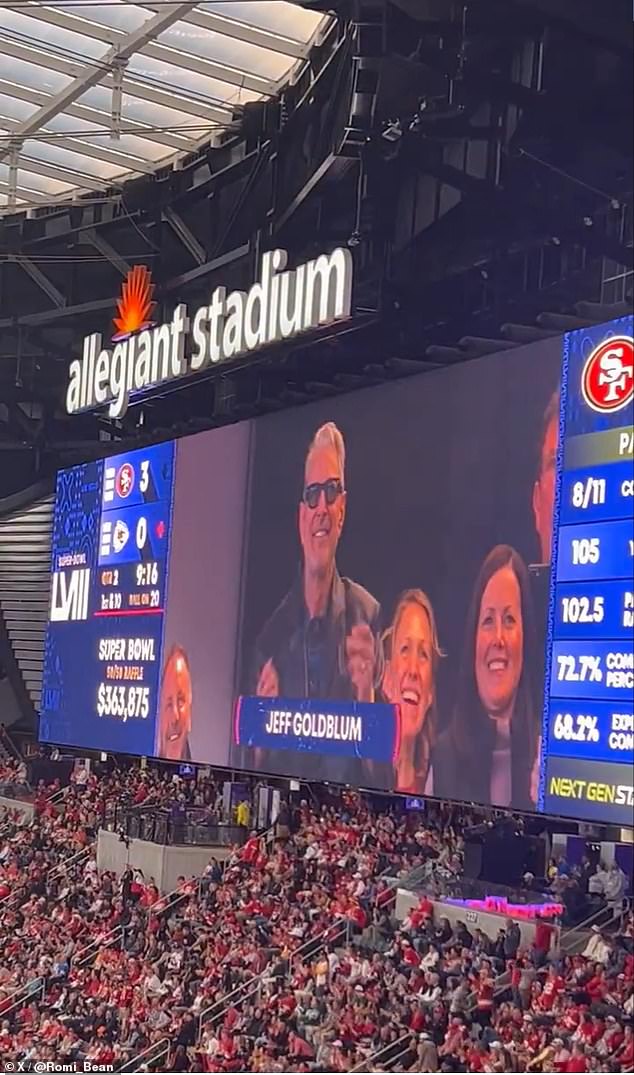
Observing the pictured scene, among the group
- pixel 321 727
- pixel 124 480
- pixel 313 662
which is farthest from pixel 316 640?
pixel 124 480

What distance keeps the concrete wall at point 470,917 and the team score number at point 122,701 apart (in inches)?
153

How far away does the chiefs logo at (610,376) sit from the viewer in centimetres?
Result: 1083

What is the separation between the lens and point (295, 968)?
1465 cm

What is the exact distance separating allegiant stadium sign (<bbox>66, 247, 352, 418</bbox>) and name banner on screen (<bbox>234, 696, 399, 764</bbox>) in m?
3.19

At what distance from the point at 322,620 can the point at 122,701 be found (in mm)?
3791

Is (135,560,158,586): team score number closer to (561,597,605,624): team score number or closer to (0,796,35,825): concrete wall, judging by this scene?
(561,597,605,624): team score number

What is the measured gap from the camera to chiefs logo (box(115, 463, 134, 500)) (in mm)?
17875

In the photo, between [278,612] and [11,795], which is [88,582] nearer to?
[278,612]

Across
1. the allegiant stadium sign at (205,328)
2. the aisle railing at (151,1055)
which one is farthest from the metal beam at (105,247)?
the aisle railing at (151,1055)

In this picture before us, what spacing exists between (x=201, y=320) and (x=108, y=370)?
7.13ft

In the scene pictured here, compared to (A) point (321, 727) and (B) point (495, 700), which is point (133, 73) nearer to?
(A) point (321, 727)

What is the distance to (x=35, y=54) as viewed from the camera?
55.7ft

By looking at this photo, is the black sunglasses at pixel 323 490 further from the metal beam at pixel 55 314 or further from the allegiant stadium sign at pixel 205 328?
the metal beam at pixel 55 314

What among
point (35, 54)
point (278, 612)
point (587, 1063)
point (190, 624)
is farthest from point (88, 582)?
point (587, 1063)
